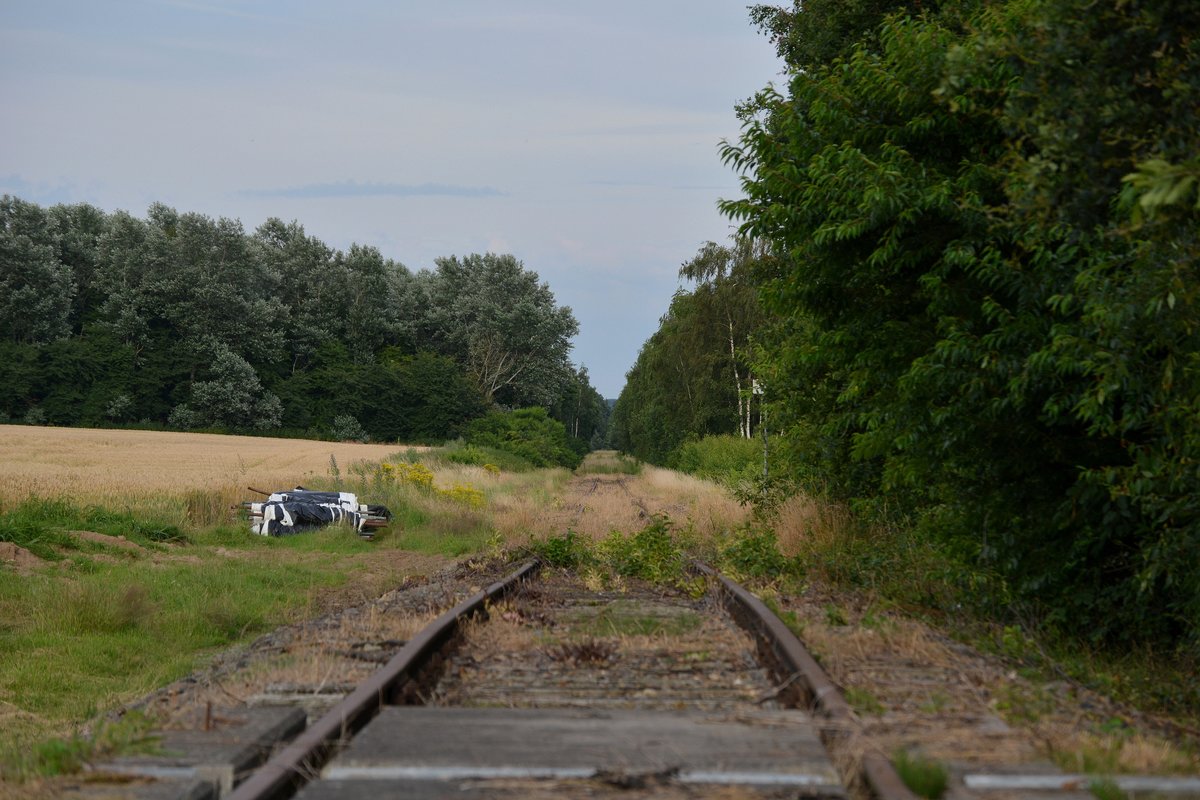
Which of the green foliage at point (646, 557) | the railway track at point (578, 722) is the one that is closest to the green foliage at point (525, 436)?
the green foliage at point (646, 557)

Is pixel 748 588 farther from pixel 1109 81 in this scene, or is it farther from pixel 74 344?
pixel 74 344

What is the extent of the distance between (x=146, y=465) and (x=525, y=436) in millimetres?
36949

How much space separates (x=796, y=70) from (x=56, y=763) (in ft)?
29.1

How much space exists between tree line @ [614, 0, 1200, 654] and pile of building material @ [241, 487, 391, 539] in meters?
11.4

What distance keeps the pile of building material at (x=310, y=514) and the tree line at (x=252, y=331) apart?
2149 inches

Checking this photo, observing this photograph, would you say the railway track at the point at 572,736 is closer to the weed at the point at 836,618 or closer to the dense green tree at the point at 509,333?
the weed at the point at 836,618

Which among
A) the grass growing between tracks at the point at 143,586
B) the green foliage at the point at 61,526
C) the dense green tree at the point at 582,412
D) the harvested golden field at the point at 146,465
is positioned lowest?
A: the grass growing between tracks at the point at 143,586

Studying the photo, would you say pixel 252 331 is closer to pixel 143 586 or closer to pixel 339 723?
pixel 143 586

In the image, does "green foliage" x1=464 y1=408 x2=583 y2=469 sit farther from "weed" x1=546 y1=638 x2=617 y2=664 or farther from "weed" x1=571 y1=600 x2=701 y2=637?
"weed" x1=546 y1=638 x2=617 y2=664

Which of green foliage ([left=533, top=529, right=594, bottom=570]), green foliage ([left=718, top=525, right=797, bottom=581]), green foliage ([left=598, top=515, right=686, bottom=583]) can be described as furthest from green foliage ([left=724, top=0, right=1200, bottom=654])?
green foliage ([left=533, top=529, right=594, bottom=570])

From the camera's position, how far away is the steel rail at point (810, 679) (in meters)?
3.59

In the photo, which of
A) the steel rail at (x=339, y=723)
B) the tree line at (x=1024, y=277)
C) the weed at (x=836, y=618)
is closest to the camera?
the steel rail at (x=339, y=723)

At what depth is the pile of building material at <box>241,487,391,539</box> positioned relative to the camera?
19.2m

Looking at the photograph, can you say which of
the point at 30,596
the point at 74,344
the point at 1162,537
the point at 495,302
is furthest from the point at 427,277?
the point at 1162,537
